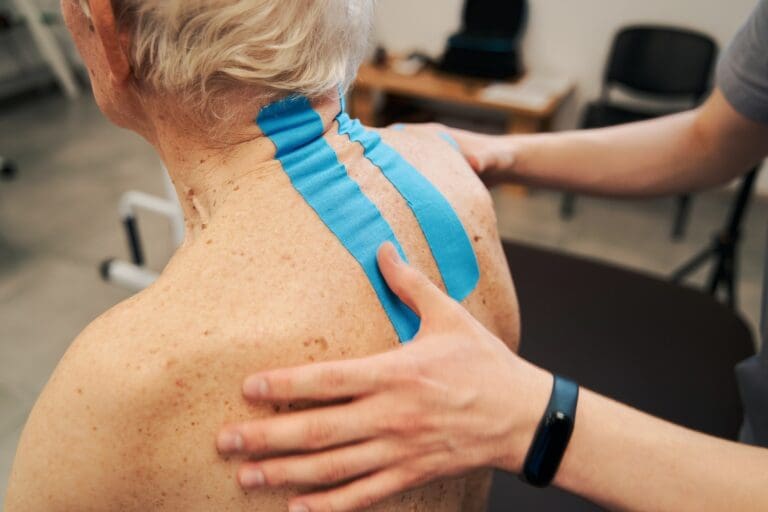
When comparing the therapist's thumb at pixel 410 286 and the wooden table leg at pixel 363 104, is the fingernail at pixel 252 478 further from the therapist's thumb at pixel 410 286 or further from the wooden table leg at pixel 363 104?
the wooden table leg at pixel 363 104

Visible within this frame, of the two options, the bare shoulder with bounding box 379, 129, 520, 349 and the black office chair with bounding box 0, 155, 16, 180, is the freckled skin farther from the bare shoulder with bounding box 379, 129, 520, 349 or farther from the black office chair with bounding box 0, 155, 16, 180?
the black office chair with bounding box 0, 155, 16, 180

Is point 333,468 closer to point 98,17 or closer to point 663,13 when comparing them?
point 98,17

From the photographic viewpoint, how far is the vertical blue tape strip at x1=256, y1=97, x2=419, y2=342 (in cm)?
68

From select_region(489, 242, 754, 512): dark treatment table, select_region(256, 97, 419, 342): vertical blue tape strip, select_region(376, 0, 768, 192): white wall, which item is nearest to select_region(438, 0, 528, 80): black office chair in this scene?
select_region(376, 0, 768, 192): white wall

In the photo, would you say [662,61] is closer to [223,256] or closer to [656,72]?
[656,72]

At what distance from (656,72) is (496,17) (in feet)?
3.45

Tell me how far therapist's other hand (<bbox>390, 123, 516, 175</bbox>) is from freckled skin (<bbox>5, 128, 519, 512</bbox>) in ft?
1.66

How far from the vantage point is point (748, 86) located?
43.1 inches

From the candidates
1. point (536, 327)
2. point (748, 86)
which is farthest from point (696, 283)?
point (748, 86)

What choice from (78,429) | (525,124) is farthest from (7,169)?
(78,429)

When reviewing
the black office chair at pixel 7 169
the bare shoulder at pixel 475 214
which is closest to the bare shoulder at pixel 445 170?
the bare shoulder at pixel 475 214

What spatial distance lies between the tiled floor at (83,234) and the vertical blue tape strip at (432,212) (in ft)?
5.96

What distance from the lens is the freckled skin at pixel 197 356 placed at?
1.99ft

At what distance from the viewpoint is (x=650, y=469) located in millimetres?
656
